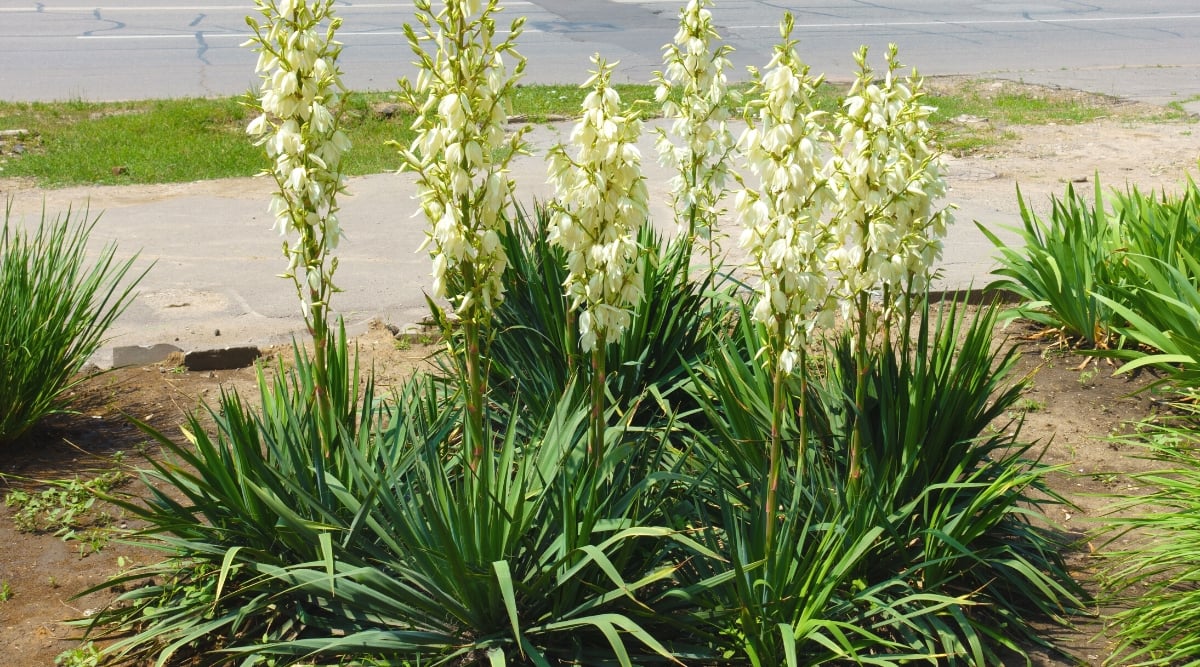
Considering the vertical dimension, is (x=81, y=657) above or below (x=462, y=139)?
below

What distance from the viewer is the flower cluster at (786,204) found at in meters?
3.24

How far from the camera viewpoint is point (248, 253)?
852 cm

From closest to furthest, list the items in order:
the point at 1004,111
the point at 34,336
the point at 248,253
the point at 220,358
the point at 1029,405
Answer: the point at 34,336 < the point at 1029,405 < the point at 220,358 < the point at 248,253 < the point at 1004,111

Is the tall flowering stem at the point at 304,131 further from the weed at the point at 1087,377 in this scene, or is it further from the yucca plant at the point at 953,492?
the weed at the point at 1087,377

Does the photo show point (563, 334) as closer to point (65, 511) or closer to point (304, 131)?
point (304, 131)

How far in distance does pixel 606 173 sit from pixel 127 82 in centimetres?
1210

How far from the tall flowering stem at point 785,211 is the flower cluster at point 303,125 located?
134 centimetres

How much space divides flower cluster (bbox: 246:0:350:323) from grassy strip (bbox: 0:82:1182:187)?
21.8 ft

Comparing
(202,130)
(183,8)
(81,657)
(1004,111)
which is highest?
(183,8)

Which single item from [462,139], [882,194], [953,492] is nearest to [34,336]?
[462,139]

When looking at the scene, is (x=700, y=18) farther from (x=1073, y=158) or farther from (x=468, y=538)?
(x=1073, y=158)

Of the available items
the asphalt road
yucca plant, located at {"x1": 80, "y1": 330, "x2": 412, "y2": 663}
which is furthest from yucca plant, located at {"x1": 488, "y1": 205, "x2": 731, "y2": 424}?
the asphalt road

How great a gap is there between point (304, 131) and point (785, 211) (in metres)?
1.52

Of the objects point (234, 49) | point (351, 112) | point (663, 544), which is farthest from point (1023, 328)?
point (234, 49)
